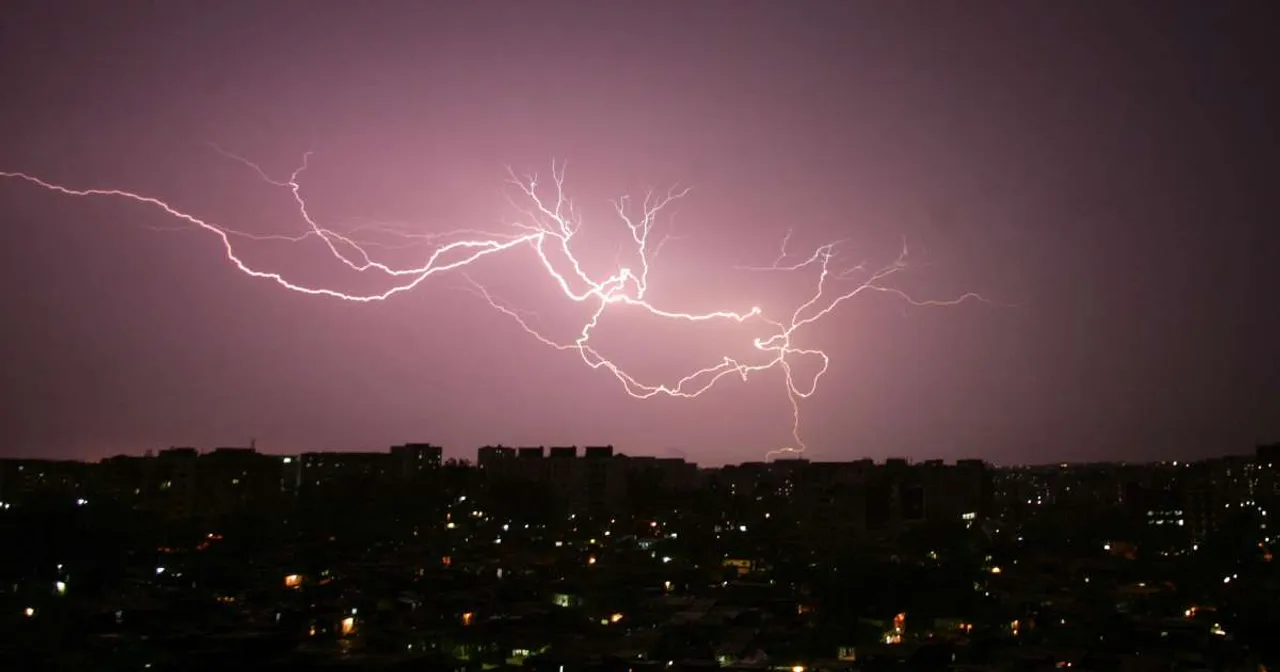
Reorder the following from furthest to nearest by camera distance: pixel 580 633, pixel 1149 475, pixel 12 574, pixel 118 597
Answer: pixel 1149 475 → pixel 12 574 → pixel 118 597 → pixel 580 633

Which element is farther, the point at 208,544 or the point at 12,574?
the point at 208,544

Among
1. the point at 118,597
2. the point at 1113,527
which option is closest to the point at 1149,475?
the point at 1113,527

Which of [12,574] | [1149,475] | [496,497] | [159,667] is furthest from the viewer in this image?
[1149,475]

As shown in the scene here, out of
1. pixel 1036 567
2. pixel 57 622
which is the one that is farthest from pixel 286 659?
pixel 1036 567

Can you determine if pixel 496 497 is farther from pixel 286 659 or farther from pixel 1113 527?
pixel 286 659

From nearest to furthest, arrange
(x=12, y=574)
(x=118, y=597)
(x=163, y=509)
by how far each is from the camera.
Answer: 1. (x=118, y=597)
2. (x=12, y=574)
3. (x=163, y=509)

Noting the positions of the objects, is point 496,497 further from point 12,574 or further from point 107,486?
point 12,574

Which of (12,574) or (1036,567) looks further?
(1036,567)

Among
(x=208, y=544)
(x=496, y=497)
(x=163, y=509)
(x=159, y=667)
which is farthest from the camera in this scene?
(x=496, y=497)
